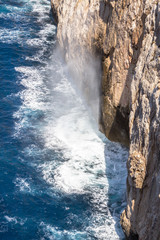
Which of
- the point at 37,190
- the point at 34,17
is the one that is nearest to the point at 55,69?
the point at 34,17

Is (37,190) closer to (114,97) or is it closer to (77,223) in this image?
(77,223)

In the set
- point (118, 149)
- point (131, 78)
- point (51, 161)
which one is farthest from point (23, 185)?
point (131, 78)

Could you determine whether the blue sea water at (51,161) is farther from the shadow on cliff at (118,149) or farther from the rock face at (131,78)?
the rock face at (131,78)

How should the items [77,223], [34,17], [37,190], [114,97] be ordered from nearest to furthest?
1. [77,223]
2. [37,190]
3. [114,97]
4. [34,17]

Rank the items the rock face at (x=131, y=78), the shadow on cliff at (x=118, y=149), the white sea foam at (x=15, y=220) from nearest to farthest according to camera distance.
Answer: the rock face at (x=131, y=78) → the white sea foam at (x=15, y=220) → the shadow on cliff at (x=118, y=149)

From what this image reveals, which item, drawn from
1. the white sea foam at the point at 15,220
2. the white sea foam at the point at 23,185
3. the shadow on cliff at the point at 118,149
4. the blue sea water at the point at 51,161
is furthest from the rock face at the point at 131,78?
the white sea foam at the point at 23,185
